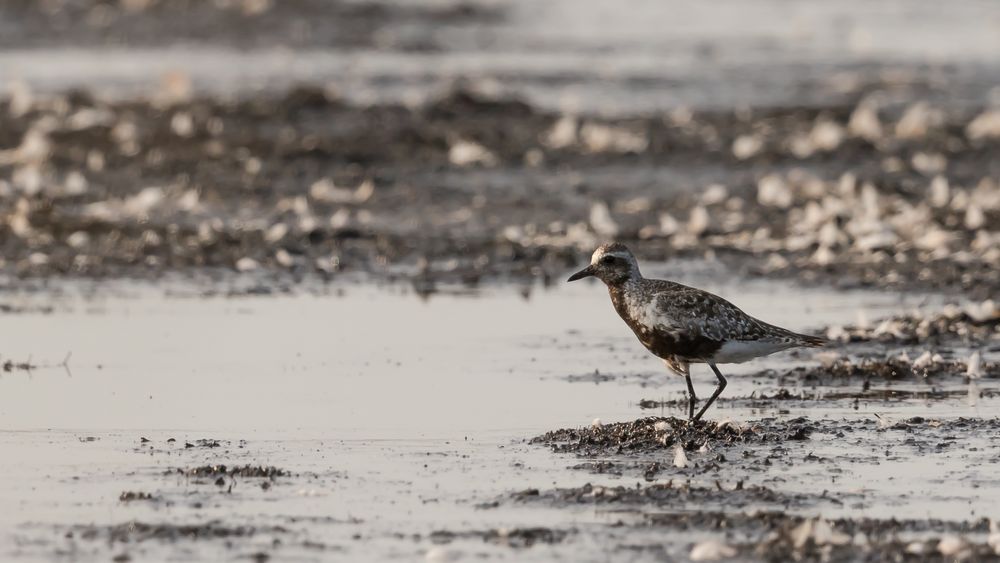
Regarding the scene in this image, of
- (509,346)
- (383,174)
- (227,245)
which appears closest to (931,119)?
(383,174)

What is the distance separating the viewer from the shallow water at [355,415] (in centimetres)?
844

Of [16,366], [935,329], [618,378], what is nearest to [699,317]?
[618,378]

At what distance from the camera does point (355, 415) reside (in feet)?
36.3

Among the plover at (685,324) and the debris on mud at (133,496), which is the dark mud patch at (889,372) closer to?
the plover at (685,324)

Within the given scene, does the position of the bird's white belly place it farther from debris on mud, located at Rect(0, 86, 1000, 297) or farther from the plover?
debris on mud, located at Rect(0, 86, 1000, 297)

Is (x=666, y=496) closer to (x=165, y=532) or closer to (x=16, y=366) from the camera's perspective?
(x=165, y=532)

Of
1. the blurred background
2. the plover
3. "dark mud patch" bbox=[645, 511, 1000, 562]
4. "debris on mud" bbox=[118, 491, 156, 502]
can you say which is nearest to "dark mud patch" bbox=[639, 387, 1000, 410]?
the plover

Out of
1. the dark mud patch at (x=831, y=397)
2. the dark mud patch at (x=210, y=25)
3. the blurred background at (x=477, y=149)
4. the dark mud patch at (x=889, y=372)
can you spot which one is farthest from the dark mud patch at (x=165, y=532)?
the dark mud patch at (x=210, y=25)

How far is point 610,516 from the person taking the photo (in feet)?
27.8

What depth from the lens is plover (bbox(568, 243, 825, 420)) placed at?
10.7 metres

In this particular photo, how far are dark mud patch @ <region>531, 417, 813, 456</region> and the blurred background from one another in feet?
19.4

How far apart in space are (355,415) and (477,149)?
12.7 metres

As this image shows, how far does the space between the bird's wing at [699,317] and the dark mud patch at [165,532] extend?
3.19 meters

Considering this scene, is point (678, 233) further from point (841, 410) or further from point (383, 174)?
point (841, 410)
